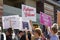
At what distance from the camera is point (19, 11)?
675 inches

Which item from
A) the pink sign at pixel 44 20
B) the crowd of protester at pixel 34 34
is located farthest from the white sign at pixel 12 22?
the pink sign at pixel 44 20

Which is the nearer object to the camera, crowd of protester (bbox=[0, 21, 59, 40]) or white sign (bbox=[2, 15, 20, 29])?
crowd of protester (bbox=[0, 21, 59, 40])

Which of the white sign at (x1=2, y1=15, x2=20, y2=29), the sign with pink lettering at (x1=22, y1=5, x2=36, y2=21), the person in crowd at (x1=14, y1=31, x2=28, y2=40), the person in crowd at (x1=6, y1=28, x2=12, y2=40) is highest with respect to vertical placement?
the sign with pink lettering at (x1=22, y1=5, x2=36, y2=21)

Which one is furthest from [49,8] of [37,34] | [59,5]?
[37,34]

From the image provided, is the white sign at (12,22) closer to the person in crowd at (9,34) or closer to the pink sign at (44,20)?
the person in crowd at (9,34)

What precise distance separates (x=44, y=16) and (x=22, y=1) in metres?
10.0

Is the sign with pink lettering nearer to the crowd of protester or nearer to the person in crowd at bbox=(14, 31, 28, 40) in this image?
the crowd of protester

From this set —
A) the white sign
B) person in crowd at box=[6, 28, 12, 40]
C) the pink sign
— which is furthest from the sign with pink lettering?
person in crowd at box=[6, 28, 12, 40]

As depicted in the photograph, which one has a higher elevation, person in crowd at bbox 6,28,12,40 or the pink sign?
the pink sign

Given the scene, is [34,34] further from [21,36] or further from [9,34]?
[21,36]

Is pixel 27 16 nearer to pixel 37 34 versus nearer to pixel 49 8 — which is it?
pixel 37 34

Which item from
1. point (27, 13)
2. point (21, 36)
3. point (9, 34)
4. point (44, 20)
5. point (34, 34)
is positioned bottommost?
point (21, 36)

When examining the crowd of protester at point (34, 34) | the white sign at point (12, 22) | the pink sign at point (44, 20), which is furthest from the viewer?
the pink sign at point (44, 20)

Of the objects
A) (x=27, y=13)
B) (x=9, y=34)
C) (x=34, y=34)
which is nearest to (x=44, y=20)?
(x=27, y=13)
